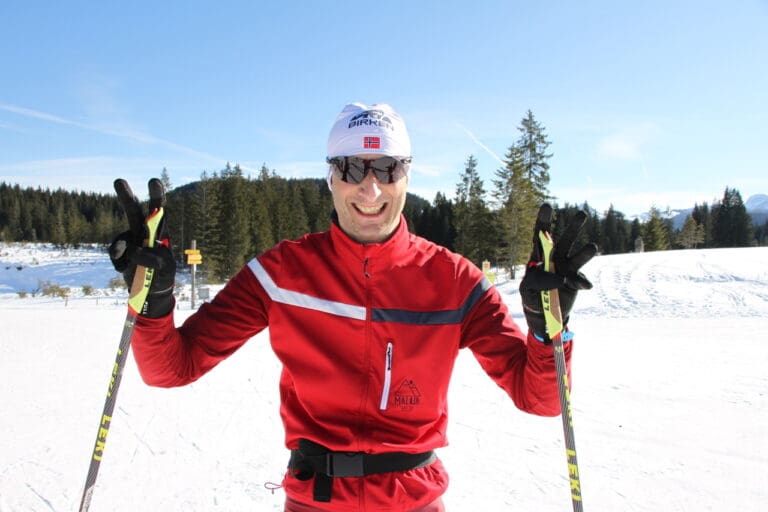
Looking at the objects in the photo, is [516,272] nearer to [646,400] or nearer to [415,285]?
[646,400]

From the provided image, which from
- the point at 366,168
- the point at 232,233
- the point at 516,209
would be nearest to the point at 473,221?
the point at 516,209

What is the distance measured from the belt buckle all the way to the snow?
195 cm

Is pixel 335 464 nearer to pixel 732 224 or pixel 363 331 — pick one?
pixel 363 331

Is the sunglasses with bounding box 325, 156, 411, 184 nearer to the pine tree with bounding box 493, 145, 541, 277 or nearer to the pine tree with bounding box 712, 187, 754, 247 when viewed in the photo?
the pine tree with bounding box 493, 145, 541, 277

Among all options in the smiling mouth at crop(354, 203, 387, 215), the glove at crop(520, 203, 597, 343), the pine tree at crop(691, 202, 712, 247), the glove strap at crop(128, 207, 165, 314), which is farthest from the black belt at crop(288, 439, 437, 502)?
the pine tree at crop(691, 202, 712, 247)

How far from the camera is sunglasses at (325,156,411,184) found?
2.01 metres

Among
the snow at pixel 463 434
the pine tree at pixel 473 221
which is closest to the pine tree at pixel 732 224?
the pine tree at pixel 473 221

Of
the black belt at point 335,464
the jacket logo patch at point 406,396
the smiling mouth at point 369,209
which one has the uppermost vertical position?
the smiling mouth at point 369,209

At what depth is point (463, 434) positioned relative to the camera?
15.5ft

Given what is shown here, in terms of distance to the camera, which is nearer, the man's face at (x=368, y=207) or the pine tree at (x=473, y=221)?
the man's face at (x=368, y=207)

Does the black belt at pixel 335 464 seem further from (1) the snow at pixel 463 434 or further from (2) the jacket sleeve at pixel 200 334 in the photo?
(1) the snow at pixel 463 434

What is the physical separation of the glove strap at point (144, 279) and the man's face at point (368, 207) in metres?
0.71

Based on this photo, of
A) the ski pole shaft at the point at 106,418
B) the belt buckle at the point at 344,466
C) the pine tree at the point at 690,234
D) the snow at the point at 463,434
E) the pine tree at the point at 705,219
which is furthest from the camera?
the pine tree at the point at 705,219

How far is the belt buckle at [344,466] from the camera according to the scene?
1.83m
